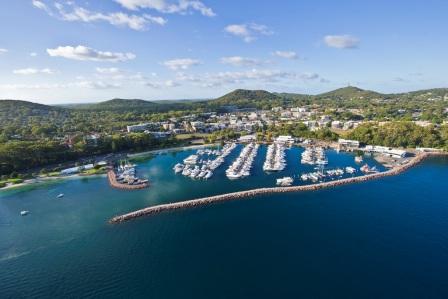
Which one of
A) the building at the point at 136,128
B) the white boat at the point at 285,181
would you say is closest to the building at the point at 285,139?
the white boat at the point at 285,181

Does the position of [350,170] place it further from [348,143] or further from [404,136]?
[404,136]

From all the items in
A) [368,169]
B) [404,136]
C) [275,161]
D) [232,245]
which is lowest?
[232,245]

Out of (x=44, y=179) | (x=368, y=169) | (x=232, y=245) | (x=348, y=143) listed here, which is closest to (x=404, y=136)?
(x=348, y=143)

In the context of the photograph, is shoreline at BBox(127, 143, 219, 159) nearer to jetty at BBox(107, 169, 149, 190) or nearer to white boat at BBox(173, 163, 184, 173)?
white boat at BBox(173, 163, 184, 173)

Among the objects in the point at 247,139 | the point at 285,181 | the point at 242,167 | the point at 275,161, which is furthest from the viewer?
the point at 247,139

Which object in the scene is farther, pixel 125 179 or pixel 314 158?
pixel 314 158

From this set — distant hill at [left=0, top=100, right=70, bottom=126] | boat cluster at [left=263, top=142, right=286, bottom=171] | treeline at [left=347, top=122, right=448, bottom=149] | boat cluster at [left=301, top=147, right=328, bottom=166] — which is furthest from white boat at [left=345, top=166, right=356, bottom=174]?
distant hill at [left=0, top=100, right=70, bottom=126]

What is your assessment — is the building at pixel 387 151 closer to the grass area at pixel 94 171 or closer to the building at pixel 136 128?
the grass area at pixel 94 171

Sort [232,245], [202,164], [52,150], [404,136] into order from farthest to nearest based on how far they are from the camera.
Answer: [404,136]
[52,150]
[202,164]
[232,245]
